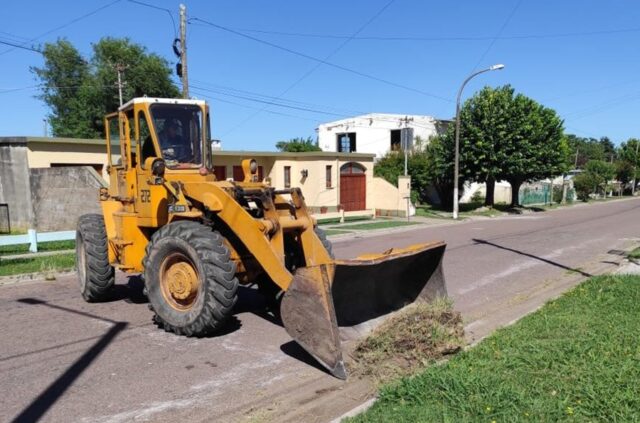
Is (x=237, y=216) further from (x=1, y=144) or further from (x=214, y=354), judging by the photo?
(x=1, y=144)

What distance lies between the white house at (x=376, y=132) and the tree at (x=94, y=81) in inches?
626

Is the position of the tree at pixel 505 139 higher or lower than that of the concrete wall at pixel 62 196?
higher

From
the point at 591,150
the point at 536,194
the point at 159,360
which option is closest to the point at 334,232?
the point at 159,360

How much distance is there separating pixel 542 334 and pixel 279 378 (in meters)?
3.03

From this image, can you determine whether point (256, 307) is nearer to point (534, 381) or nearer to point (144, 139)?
point (144, 139)

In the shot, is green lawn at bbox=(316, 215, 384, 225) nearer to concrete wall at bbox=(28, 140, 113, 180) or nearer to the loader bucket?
concrete wall at bbox=(28, 140, 113, 180)

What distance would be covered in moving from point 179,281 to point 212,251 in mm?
703

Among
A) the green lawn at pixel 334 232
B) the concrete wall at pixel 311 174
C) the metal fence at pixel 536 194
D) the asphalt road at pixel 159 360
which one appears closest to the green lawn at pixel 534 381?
the asphalt road at pixel 159 360

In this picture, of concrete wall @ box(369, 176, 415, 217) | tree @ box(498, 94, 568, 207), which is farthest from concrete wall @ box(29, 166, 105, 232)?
tree @ box(498, 94, 568, 207)

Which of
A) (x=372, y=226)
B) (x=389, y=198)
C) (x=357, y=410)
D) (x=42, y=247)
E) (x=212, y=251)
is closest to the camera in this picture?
(x=357, y=410)

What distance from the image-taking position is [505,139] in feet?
108

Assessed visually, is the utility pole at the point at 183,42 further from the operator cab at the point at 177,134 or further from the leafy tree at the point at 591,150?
the leafy tree at the point at 591,150

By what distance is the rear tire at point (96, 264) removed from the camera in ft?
Answer: 27.3

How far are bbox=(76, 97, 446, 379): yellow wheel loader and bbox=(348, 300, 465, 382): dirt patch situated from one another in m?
0.30
